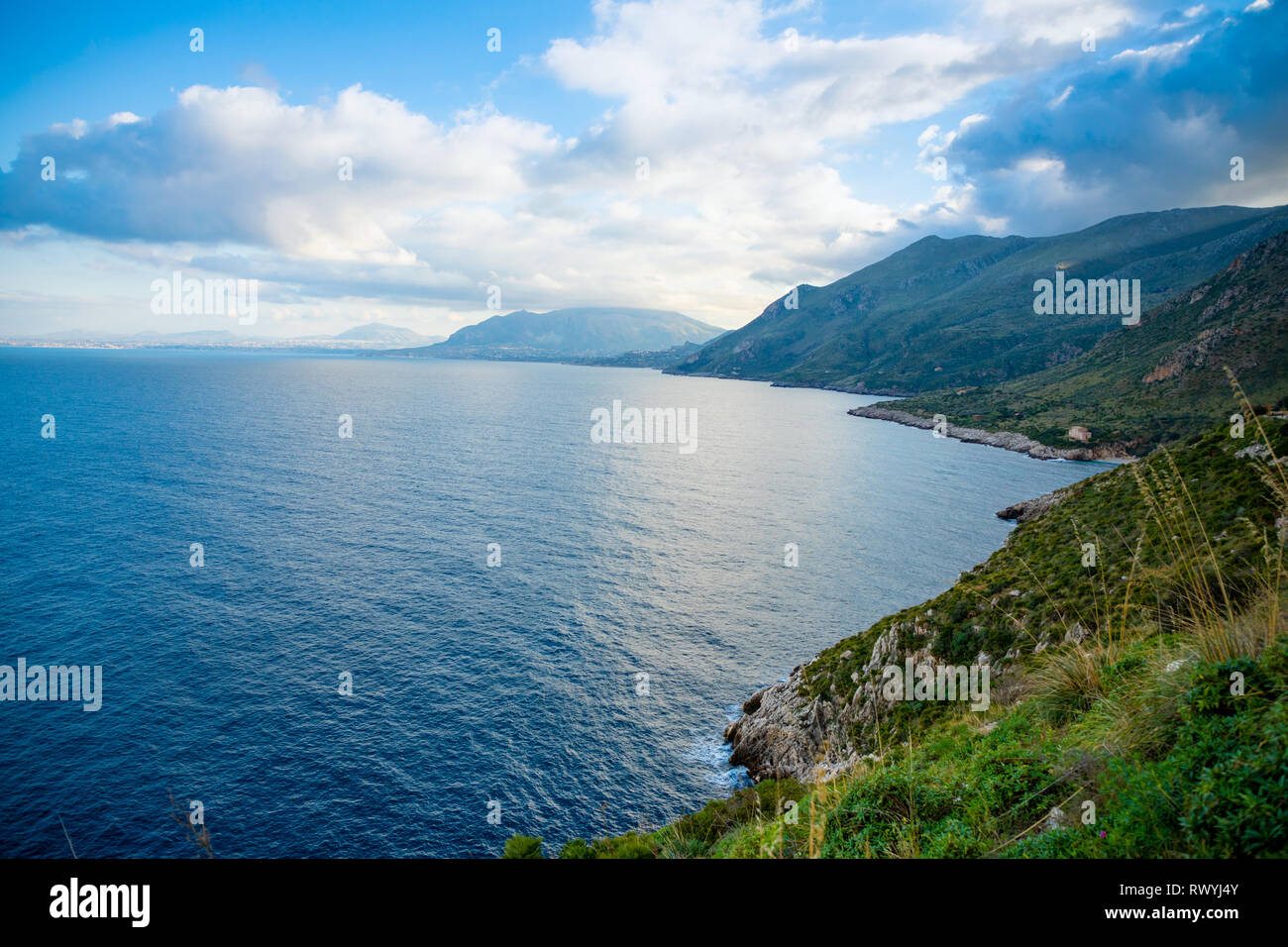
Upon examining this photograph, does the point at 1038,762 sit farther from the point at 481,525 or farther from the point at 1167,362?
the point at 1167,362

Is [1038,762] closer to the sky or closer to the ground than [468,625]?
closer to the sky

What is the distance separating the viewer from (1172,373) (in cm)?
12800

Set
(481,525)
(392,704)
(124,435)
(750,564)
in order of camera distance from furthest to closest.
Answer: (124,435), (481,525), (750,564), (392,704)

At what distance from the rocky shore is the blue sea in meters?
23.7

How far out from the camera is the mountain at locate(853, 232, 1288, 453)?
4269 inches

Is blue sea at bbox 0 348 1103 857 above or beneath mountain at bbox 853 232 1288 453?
beneath

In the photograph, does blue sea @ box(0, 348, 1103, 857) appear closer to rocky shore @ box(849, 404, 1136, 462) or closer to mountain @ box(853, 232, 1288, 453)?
rocky shore @ box(849, 404, 1136, 462)

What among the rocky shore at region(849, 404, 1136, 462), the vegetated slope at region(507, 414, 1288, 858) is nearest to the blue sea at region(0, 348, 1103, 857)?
the vegetated slope at region(507, 414, 1288, 858)

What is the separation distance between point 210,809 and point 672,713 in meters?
26.2

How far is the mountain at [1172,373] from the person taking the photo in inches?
4269

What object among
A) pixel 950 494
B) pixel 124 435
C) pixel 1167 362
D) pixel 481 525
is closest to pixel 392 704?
pixel 481 525

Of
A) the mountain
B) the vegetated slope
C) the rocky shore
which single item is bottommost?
the vegetated slope

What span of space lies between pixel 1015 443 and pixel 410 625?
134 metres
